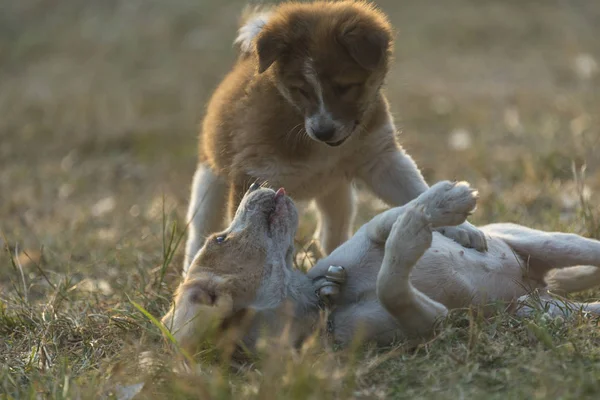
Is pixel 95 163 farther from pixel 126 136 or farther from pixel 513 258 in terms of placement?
pixel 513 258

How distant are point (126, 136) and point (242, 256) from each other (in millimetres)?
6658

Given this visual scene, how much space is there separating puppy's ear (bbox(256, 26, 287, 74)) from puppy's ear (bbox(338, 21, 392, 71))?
0.31 metres

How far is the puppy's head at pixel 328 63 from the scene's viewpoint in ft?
13.5

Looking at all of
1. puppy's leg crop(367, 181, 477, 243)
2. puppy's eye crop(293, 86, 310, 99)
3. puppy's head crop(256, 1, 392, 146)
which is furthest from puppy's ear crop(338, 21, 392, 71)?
puppy's leg crop(367, 181, 477, 243)

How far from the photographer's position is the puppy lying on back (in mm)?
4121

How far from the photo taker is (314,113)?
4133 mm

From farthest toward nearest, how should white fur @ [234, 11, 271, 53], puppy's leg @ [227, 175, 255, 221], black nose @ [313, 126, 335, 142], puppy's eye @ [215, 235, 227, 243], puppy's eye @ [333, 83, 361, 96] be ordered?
white fur @ [234, 11, 271, 53]
puppy's leg @ [227, 175, 255, 221]
puppy's eye @ [333, 83, 361, 96]
black nose @ [313, 126, 335, 142]
puppy's eye @ [215, 235, 227, 243]

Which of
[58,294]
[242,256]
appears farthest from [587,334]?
[58,294]

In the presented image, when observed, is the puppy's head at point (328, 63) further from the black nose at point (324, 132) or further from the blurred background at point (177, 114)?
the blurred background at point (177, 114)

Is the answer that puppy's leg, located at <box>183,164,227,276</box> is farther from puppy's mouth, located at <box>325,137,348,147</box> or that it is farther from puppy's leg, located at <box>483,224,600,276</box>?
puppy's leg, located at <box>483,224,600,276</box>

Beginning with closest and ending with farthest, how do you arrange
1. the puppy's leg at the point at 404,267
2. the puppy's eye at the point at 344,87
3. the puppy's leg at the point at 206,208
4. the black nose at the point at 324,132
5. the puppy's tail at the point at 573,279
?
the puppy's leg at the point at 404,267 → the puppy's tail at the point at 573,279 → the black nose at the point at 324,132 → the puppy's eye at the point at 344,87 → the puppy's leg at the point at 206,208

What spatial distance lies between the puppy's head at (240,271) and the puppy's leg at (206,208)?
1247 millimetres

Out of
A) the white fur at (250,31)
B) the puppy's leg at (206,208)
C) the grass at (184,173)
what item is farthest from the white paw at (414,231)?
the puppy's leg at (206,208)

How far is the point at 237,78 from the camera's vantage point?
477 cm
